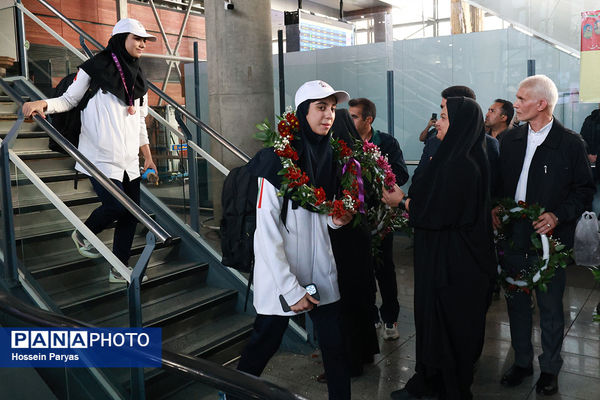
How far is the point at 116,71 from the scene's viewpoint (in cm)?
362

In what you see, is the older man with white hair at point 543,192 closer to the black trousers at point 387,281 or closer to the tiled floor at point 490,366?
the tiled floor at point 490,366

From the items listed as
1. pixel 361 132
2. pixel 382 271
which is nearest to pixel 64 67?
pixel 361 132

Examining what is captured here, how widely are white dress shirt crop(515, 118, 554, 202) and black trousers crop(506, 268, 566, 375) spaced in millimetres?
491

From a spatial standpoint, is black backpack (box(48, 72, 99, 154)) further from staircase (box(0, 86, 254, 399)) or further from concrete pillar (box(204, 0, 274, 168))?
concrete pillar (box(204, 0, 274, 168))

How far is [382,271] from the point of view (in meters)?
4.05

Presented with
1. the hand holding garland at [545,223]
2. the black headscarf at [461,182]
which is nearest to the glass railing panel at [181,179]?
the black headscarf at [461,182]

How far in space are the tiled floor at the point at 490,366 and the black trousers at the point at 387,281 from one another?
8.4 inches

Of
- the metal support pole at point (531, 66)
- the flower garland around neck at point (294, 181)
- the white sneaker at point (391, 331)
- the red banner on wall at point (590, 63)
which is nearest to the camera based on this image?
the flower garland around neck at point (294, 181)

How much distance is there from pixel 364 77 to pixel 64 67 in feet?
13.3

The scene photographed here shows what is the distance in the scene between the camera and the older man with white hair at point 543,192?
3.18 metres

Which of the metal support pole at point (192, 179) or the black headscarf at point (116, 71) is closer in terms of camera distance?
the black headscarf at point (116, 71)

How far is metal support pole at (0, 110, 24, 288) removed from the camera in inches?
132

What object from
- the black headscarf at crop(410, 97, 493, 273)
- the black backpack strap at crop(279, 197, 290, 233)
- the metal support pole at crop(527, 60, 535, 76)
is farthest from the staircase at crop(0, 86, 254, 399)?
the metal support pole at crop(527, 60, 535, 76)

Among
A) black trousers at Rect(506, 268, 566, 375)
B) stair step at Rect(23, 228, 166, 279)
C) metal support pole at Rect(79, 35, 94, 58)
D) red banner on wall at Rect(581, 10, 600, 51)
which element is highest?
metal support pole at Rect(79, 35, 94, 58)
